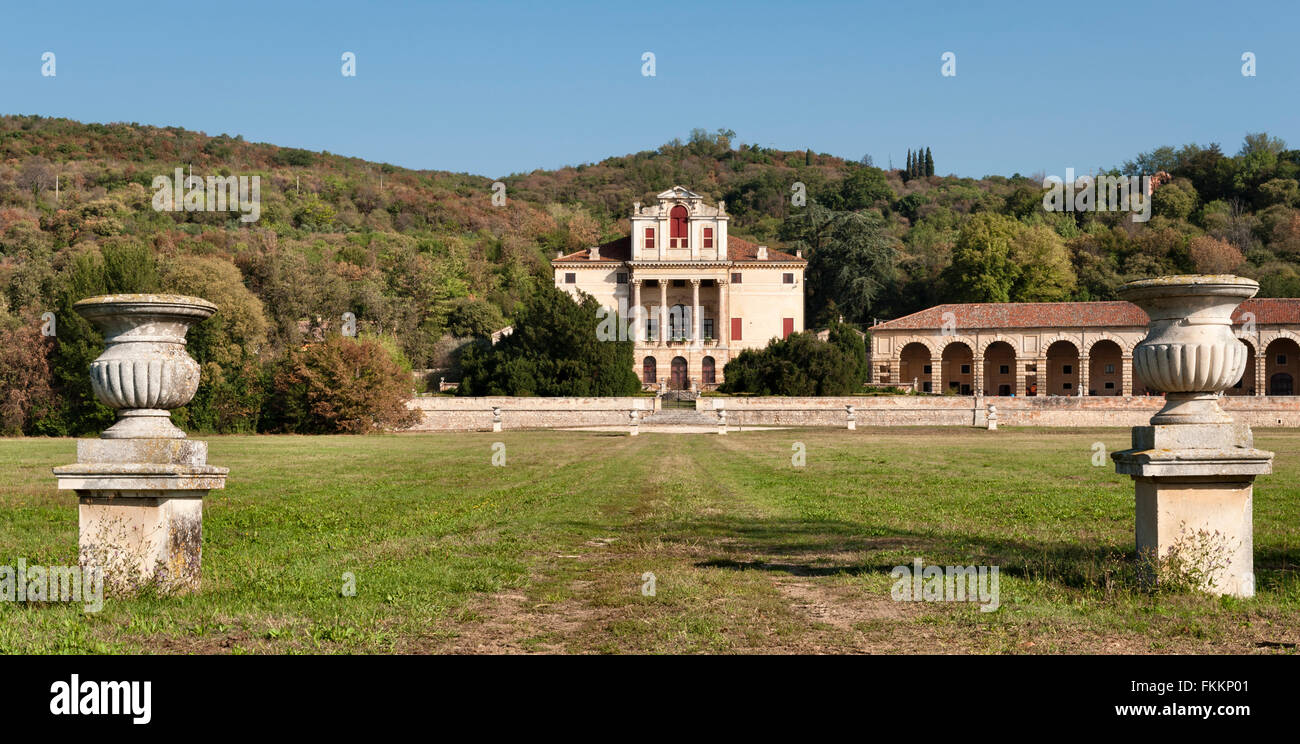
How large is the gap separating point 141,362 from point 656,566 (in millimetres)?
4758

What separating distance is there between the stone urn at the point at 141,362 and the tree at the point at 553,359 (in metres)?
50.0

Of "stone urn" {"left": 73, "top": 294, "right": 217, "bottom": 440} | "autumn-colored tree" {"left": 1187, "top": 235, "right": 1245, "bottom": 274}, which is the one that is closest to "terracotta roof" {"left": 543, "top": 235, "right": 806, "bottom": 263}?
"autumn-colored tree" {"left": 1187, "top": 235, "right": 1245, "bottom": 274}

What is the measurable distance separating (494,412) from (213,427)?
13.9 meters

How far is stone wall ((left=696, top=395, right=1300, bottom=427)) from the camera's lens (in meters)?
53.7

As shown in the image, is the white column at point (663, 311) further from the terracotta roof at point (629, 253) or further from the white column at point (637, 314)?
the terracotta roof at point (629, 253)

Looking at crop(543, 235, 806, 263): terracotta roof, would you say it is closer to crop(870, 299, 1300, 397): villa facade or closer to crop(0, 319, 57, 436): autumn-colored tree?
crop(870, 299, 1300, 397): villa facade

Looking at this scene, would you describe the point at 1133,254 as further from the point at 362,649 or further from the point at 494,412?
the point at 362,649

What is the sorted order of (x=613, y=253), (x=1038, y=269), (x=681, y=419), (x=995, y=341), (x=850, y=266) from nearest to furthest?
(x=681, y=419), (x=995, y=341), (x=613, y=253), (x=1038, y=269), (x=850, y=266)

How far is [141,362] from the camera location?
7996 mm

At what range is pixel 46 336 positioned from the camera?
51.8 m

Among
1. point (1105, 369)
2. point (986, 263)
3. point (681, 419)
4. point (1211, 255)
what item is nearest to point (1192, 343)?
point (681, 419)

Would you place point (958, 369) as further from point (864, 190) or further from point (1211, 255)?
point (864, 190)
